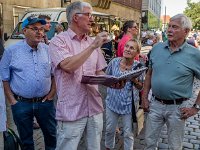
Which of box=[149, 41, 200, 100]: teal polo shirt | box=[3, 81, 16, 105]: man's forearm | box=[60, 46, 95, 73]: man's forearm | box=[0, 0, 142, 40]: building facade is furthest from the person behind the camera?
box=[0, 0, 142, 40]: building facade

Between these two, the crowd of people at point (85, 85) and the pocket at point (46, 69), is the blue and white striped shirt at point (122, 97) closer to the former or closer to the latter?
the crowd of people at point (85, 85)

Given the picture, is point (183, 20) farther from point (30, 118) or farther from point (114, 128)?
point (30, 118)

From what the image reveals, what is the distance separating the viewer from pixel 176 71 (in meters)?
3.52

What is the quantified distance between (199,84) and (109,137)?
7.20 metres

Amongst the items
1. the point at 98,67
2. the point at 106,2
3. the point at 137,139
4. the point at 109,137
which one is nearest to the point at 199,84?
the point at 137,139

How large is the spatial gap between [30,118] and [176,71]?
69.7 inches

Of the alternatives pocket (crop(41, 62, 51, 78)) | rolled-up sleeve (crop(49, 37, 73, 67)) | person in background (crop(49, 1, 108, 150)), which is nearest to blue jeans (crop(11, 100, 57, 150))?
pocket (crop(41, 62, 51, 78))

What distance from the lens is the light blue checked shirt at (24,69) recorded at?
368cm

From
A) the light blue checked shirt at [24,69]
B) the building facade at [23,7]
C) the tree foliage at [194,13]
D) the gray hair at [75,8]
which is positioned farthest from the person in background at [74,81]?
the tree foliage at [194,13]

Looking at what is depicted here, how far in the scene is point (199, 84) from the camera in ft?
35.6

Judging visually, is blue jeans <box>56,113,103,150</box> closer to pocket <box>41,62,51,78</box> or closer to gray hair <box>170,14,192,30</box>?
pocket <box>41,62,51,78</box>

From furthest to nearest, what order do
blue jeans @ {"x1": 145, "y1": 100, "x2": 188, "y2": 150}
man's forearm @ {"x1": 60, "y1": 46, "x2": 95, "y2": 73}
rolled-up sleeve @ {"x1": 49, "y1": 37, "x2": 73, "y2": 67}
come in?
blue jeans @ {"x1": 145, "y1": 100, "x2": 188, "y2": 150} → rolled-up sleeve @ {"x1": 49, "y1": 37, "x2": 73, "y2": 67} → man's forearm @ {"x1": 60, "y1": 46, "x2": 95, "y2": 73}

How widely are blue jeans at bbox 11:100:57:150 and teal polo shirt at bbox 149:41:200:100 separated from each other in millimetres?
1317

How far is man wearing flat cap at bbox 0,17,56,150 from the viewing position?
3.69 metres
